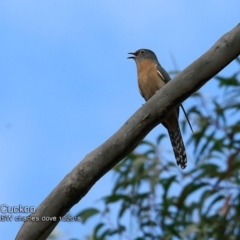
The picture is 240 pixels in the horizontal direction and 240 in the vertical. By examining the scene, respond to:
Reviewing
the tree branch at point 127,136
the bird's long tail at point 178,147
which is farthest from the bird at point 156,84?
the tree branch at point 127,136

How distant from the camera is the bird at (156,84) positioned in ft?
22.4

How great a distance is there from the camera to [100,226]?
7.23 meters

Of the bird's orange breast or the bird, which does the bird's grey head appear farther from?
the bird's orange breast

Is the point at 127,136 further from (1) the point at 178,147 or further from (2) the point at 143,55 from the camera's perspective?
(2) the point at 143,55

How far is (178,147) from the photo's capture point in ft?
22.6

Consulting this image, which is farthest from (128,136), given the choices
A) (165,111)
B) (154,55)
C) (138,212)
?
(154,55)

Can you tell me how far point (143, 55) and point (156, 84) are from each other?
1014mm

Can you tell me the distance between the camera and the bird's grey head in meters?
8.06

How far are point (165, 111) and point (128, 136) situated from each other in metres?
0.24

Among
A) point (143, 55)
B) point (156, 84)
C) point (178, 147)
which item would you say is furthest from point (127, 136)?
point (143, 55)

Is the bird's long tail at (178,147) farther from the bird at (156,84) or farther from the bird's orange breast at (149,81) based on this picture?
the bird's orange breast at (149,81)

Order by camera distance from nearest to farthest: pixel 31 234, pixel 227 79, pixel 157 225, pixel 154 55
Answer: pixel 31 234, pixel 227 79, pixel 157 225, pixel 154 55

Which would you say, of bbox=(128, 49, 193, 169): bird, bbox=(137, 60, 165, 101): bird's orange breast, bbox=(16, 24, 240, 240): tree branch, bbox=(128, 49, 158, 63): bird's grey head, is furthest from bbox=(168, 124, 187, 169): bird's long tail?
bbox=(16, 24, 240, 240): tree branch

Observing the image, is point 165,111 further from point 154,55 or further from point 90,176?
point 154,55
